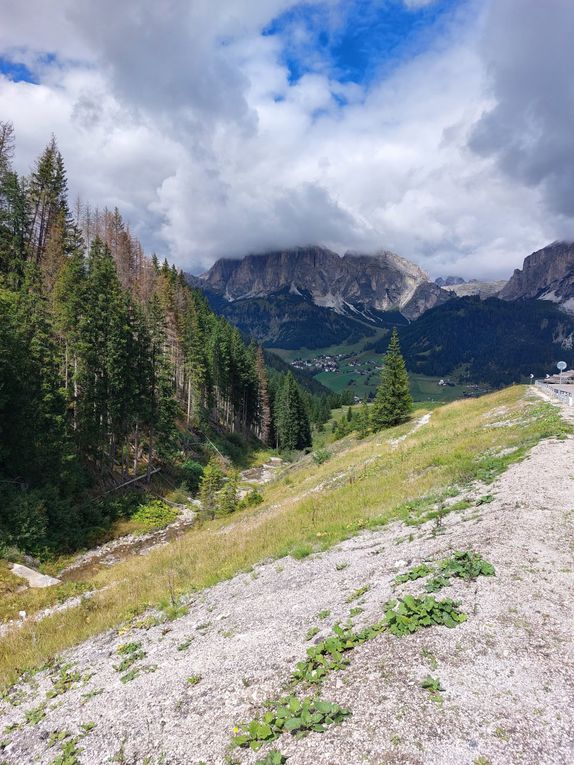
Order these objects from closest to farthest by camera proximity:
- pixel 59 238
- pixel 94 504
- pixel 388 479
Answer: pixel 388 479, pixel 94 504, pixel 59 238

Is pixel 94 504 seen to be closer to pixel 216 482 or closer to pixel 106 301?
pixel 216 482

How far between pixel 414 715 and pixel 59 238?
194ft

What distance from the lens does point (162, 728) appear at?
22.2ft

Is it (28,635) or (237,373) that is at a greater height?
(237,373)

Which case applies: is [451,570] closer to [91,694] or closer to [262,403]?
[91,694]

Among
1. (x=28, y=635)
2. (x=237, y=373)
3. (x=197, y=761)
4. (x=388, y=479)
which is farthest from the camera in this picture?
(x=237, y=373)

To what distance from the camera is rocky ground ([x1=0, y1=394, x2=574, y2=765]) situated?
520cm

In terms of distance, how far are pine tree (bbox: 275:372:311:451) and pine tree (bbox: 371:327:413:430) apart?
116 ft

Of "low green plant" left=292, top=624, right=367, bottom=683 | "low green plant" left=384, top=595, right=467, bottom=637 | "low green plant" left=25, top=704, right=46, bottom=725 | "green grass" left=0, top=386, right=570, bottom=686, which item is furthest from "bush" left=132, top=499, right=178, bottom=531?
"low green plant" left=384, top=595, right=467, bottom=637

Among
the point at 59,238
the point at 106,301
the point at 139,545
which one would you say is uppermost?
the point at 59,238

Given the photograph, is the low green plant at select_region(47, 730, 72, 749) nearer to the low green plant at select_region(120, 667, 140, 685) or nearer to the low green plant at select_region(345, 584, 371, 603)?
the low green plant at select_region(120, 667, 140, 685)

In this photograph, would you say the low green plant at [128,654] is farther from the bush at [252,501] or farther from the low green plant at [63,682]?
the bush at [252,501]

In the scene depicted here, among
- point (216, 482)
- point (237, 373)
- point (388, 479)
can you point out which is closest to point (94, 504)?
point (216, 482)

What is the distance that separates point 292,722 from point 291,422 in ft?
264
